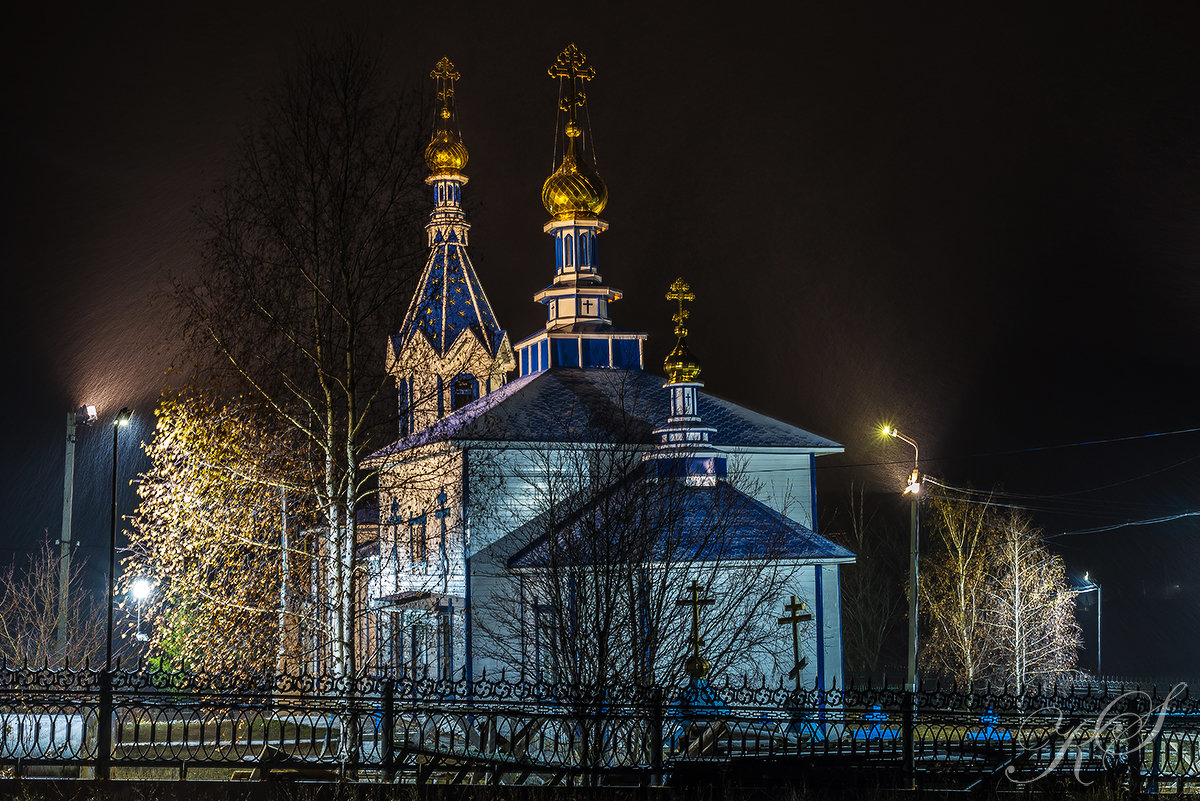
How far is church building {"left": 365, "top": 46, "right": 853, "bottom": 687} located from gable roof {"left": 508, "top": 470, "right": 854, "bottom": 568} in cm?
7

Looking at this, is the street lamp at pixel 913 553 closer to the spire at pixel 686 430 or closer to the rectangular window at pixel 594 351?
the spire at pixel 686 430

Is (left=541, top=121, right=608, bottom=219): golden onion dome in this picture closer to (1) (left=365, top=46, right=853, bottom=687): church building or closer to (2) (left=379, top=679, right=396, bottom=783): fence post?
(1) (left=365, top=46, right=853, bottom=687): church building

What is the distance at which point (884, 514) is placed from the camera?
59.9 meters

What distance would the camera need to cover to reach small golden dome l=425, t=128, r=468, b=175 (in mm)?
39062

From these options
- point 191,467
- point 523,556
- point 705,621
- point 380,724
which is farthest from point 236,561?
point 523,556

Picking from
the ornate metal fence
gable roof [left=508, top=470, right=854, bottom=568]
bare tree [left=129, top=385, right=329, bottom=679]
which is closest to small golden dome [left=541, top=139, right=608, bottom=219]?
gable roof [left=508, top=470, right=854, bottom=568]

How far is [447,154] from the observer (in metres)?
39.3

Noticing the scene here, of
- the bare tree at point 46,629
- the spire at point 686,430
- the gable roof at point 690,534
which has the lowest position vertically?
the bare tree at point 46,629

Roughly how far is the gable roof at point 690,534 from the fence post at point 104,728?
5.24 m

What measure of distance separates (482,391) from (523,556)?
42.6 feet

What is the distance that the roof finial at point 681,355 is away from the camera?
2823 centimetres

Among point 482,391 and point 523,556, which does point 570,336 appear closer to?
point 482,391

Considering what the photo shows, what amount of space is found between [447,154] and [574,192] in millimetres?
4681

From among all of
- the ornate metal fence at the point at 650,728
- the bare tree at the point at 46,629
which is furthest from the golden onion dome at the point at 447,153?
the ornate metal fence at the point at 650,728
